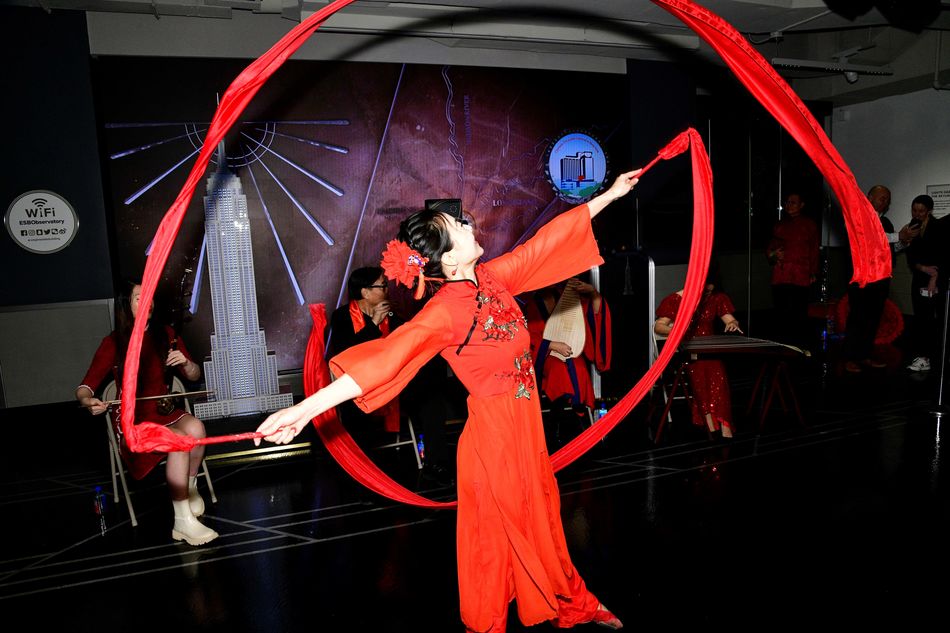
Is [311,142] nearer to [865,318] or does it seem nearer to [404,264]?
[404,264]

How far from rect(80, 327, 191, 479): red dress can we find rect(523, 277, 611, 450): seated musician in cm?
234

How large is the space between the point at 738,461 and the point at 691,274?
181 cm

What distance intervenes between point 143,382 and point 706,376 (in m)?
3.61

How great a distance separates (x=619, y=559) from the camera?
2.85 m

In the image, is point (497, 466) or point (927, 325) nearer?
point (497, 466)

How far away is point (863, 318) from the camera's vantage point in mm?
6270

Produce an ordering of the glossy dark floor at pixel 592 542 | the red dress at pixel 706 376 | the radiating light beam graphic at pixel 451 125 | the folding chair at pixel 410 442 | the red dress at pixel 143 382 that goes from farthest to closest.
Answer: the radiating light beam graphic at pixel 451 125 → the red dress at pixel 706 376 → the folding chair at pixel 410 442 → the red dress at pixel 143 382 → the glossy dark floor at pixel 592 542

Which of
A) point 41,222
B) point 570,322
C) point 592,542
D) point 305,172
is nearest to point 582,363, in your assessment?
point 570,322

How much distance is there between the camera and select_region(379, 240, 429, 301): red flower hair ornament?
2033mm

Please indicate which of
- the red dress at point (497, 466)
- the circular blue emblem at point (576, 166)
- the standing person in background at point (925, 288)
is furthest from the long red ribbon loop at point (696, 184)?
the circular blue emblem at point (576, 166)

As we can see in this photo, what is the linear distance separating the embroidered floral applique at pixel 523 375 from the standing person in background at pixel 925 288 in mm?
4954

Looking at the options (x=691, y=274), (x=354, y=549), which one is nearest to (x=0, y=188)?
(x=354, y=549)

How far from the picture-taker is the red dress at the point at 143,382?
330 cm

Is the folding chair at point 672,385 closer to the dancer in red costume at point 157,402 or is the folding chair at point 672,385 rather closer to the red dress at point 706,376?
the red dress at point 706,376
